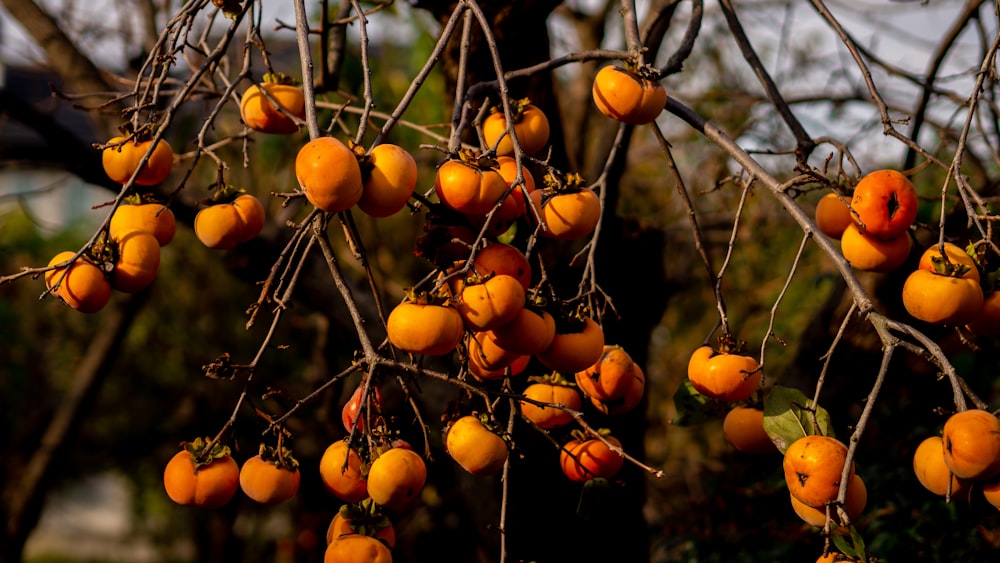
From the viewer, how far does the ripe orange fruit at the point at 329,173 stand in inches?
40.5

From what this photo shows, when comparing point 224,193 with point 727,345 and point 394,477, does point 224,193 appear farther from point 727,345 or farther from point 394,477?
point 727,345

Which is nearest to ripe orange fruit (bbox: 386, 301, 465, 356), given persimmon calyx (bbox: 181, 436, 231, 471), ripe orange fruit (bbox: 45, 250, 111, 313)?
persimmon calyx (bbox: 181, 436, 231, 471)

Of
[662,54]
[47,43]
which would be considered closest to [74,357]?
[47,43]

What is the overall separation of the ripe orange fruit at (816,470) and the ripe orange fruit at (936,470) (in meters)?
0.12

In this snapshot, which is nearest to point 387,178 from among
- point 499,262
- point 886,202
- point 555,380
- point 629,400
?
point 499,262

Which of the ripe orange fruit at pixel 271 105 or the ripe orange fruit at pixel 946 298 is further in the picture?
the ripe orange fruit at pixel 271 105

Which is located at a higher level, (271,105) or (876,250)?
(271,105)

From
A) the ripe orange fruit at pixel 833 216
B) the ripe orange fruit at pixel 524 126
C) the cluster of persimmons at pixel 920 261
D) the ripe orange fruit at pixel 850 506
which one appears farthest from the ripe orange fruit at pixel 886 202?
the ripe orange fruit at pixel 524 126

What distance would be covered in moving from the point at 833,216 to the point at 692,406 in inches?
15.8

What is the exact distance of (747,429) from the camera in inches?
56.5

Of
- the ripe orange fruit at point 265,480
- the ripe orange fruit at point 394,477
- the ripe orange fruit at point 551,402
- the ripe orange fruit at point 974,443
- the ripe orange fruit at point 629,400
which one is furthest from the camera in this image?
the ripe orange fruit at point 629,400

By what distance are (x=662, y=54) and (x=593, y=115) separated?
0.52 meters

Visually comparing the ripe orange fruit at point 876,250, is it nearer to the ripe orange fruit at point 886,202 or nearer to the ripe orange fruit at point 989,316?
the ripe orange fruit at point 886,202

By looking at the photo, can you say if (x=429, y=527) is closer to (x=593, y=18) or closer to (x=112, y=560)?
(x=593, y=18)
